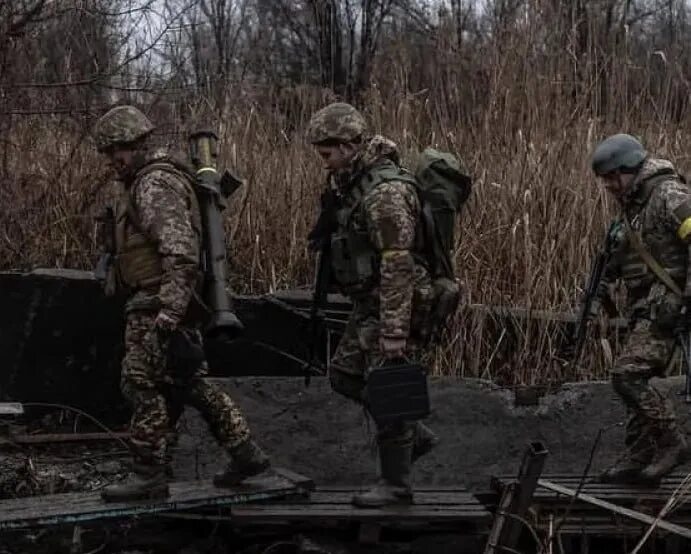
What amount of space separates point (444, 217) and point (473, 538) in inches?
53.0

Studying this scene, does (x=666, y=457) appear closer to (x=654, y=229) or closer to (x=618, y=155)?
(x=654, y=229)

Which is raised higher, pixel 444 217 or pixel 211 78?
pixel 211 78

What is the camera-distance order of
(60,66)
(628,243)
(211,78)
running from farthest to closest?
(211,78) < (60,66) < (628,243)

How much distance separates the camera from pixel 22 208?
23.2ft

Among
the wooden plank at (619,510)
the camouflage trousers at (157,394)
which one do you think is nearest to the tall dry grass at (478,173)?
the wooden plank at (619,510)

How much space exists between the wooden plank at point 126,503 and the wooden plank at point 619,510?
44.1 inches

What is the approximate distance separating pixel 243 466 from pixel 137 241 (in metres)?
1.07

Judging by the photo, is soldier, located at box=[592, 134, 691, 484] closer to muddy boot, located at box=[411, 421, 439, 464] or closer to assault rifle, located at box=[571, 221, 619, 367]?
assault rifle, located at box=[571, 221, 619, 367]

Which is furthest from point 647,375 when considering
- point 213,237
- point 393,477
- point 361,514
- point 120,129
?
point 120,129

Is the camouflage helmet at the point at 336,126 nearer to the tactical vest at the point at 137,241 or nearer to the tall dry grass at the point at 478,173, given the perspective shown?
the tactical vest at the point at 137,241

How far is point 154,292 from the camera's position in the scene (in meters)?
4.69

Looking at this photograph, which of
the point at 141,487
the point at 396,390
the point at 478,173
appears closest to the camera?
the point at 396,390

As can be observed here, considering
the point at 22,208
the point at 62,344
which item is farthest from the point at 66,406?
the point at 22,208

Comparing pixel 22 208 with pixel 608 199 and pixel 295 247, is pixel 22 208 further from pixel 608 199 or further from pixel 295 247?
pixel 608 199
